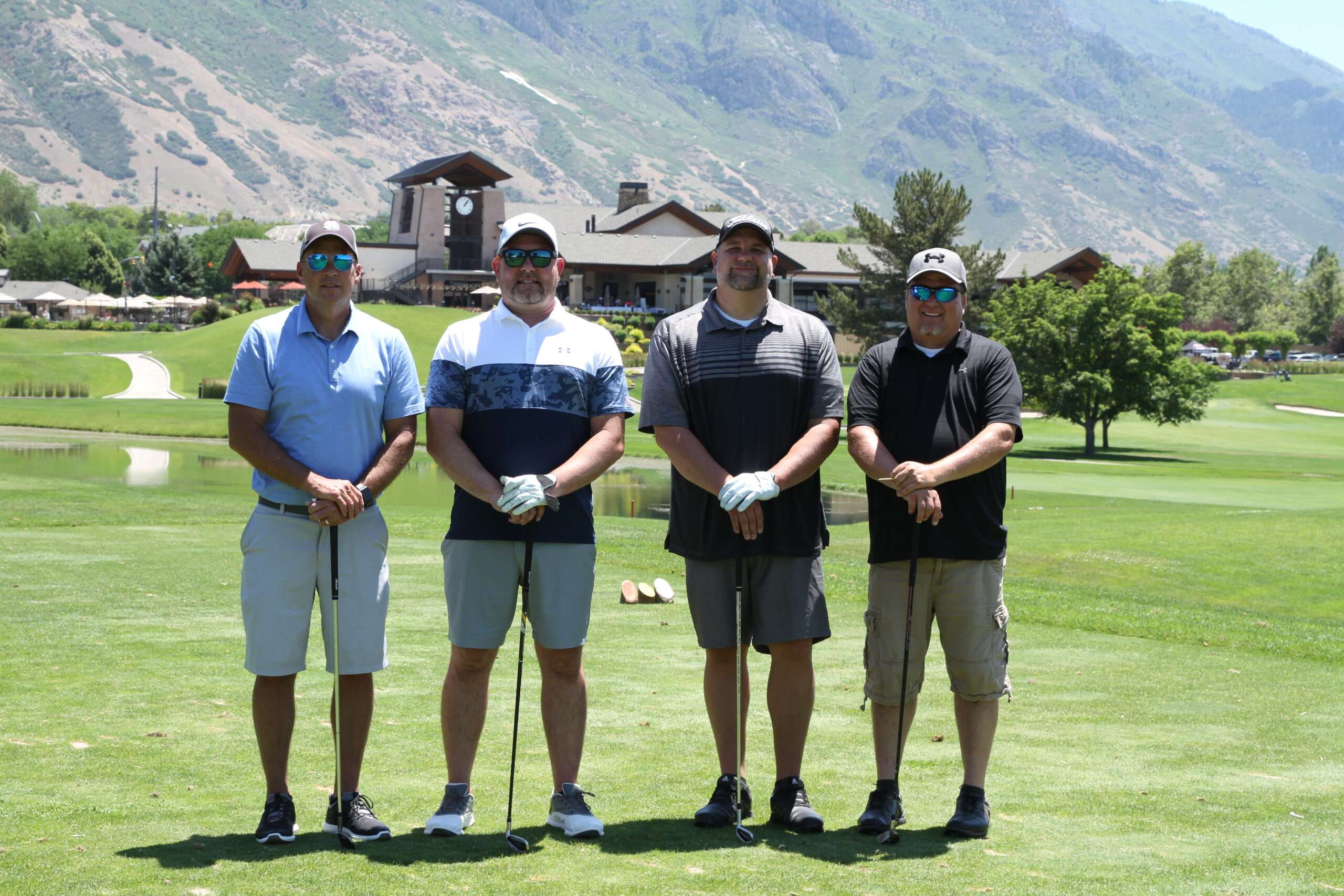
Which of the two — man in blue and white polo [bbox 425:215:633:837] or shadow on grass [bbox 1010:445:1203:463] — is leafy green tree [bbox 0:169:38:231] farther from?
man in blue and white polo [bbox 425:215:633:837]

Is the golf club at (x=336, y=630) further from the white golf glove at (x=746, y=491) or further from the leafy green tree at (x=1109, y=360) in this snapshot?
the leafy green tree at (x=1109, y=360)

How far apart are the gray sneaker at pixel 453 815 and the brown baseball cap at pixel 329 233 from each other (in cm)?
233

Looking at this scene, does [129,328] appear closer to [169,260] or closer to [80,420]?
[169,260]

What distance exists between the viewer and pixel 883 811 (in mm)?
6352

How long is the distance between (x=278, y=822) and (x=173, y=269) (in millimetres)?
119259

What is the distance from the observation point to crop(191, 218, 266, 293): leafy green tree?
123375mm

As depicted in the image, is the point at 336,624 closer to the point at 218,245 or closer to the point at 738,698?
the point at 738,698

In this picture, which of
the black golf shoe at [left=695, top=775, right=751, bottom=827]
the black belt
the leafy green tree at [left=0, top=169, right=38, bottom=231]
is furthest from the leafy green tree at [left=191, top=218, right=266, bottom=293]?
the black golf shoe at [left=695, top=775, right=751, bottom=827]

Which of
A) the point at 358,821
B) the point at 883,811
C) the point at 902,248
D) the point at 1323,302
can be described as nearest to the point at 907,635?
the point at 883,811

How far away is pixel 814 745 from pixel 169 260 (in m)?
119

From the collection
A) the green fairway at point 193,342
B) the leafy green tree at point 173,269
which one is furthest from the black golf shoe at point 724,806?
the leafy green tree at point 173,269

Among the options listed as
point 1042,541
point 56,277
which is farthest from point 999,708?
point 56,277

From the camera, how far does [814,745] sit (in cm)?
796

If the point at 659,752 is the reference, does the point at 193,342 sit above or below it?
above
